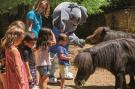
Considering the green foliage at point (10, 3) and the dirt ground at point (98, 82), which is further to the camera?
the green foliage at point (10, 3)

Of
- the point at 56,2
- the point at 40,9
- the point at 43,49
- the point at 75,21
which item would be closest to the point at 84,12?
the point at 75,21

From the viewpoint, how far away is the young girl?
4973mm

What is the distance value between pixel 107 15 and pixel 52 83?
26.4 ft

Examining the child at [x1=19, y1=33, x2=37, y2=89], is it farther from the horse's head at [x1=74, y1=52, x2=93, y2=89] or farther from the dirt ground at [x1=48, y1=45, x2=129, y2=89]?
the dirt ground at [x1=48, y1=45, x2=129, y2=89]

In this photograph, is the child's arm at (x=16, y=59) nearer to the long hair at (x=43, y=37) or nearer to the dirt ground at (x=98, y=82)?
the long hair at (x=43, y=37)

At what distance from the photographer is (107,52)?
689cm

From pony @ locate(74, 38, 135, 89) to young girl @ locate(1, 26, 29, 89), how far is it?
66.3 inches

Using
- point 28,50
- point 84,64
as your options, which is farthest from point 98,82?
point 28,50

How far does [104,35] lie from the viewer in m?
8.11

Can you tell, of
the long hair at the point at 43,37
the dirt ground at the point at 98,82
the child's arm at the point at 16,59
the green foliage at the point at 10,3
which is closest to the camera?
the child's arm at the point at 16,59

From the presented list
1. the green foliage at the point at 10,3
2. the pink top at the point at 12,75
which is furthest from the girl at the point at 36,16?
the green foliage at the point at 10,3

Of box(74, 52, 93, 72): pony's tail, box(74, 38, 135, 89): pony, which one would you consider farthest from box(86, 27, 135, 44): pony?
box(74, 52, 93, 72): pony's tail

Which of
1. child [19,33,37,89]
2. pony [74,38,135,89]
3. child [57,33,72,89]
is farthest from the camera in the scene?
child [57,33,72,89]

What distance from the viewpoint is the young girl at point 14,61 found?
196 inches
